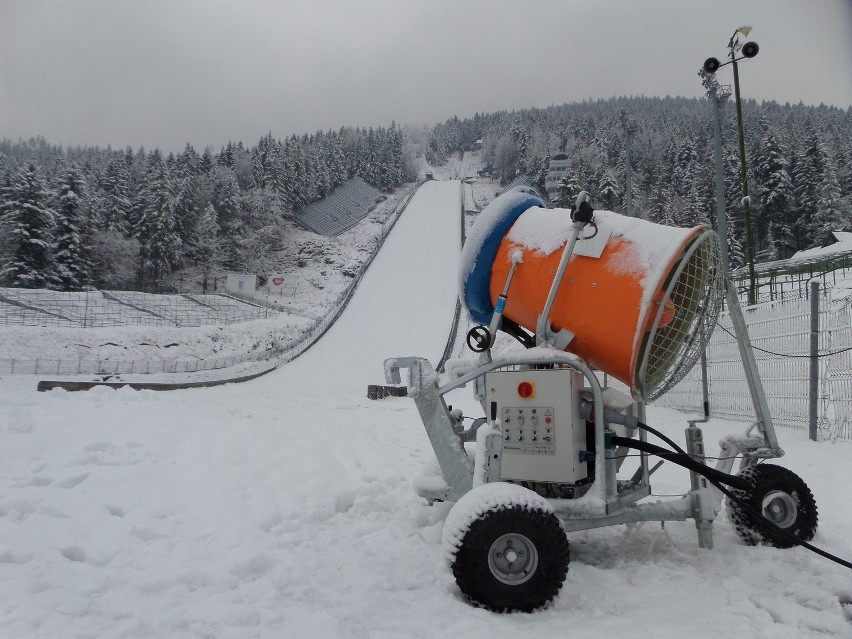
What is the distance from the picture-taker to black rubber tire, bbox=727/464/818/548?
13.7 ft

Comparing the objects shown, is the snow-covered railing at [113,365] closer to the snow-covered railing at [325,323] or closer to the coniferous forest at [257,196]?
the snow-covered railing at [325,323]

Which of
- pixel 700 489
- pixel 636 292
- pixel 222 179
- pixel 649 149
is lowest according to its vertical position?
pixel 700 489

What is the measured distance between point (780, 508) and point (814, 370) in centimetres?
410

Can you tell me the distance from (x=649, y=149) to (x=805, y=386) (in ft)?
337

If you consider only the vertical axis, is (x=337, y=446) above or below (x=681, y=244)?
below

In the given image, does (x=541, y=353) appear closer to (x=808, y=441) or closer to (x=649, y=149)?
(x=808, y=441)

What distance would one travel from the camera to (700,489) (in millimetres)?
3920

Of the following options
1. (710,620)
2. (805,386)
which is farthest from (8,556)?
(805,386)

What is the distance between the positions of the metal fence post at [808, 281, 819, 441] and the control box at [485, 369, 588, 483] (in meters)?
5.22

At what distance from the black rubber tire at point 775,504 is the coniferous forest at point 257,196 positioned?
16819 millimetres

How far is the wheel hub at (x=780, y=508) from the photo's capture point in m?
4.22

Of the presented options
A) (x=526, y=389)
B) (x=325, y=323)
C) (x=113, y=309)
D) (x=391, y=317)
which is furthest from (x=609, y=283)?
(x=113, y=309)

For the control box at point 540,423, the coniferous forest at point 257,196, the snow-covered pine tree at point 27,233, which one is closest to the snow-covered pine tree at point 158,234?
the coniferous forest at point 257,196

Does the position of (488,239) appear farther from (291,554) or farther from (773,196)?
(773,196)
